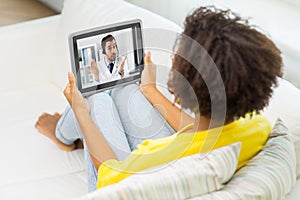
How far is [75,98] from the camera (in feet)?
5.56

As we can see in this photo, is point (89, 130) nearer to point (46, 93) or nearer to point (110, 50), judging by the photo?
point (110, 50)

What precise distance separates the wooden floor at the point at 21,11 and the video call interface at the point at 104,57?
166 centimetres

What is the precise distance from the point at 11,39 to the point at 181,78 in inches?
45.9

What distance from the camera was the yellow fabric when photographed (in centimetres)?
135

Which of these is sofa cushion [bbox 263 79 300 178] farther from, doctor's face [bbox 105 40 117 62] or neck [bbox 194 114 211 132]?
doctor's face [bbox 105 40 117 62]

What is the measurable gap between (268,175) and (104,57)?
659 mm

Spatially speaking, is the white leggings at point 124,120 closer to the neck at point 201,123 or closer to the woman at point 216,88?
the woman at point 216,88

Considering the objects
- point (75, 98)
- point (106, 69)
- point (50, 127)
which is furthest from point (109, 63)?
point (50, 127)

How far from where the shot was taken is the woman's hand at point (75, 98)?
1.68m

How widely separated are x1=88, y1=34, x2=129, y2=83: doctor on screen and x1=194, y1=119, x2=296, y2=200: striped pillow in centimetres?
51

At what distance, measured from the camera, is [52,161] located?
1.96 meters

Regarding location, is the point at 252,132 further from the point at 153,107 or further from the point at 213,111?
the point at 153,107

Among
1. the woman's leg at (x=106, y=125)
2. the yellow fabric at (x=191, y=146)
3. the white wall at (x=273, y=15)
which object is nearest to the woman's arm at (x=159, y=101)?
the woman's leg at (x=106, y=125)

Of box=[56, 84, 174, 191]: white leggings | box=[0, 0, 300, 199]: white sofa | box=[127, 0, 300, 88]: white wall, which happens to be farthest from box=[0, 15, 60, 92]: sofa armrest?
box=[56, 84, 174, 191]: white leggings
